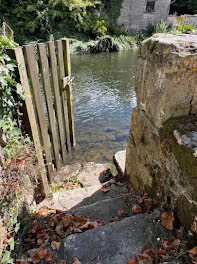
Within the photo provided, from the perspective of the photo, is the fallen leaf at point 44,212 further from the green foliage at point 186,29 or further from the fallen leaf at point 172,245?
the green foliage at point 186,29

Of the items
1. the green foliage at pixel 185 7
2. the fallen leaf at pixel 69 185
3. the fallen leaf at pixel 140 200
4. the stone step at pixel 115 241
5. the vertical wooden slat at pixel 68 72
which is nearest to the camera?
the stone step at pixel 115 241

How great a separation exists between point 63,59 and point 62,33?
557 inches

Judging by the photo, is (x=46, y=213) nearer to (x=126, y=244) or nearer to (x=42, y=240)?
(x=42, y=240)

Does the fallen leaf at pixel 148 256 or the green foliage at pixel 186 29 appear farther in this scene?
the green foliage at pixel 186 29

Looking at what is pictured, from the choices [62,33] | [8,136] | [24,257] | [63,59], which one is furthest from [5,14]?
[24,257]

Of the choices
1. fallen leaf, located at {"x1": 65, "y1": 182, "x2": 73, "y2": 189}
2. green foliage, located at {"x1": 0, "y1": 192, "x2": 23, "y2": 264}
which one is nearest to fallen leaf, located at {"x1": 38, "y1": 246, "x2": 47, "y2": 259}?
green foliage, located at {"x1": 0, "y1": 192, "x2": 23, "y2": 264}

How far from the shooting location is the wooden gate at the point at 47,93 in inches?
84.1

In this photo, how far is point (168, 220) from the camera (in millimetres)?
1491

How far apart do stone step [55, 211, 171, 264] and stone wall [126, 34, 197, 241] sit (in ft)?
0.79

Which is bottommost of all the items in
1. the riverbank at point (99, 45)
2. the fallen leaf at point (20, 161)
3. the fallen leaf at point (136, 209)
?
the fallen leaf at point (136, 209)

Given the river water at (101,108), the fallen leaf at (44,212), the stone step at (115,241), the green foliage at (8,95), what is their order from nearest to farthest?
the stone step at (115,241), the green foliage at (8,95), the fallen leaf at (44,212), the river water at (101,108)

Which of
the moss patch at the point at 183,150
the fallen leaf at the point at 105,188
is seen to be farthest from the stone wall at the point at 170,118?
the fallen leaf at the point at 105,188

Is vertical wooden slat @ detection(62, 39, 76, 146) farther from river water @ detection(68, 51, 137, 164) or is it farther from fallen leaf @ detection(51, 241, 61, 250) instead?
fallen leaf @ detection(51, 241, 61, 250)

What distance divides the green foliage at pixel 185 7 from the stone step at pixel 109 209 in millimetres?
25911
